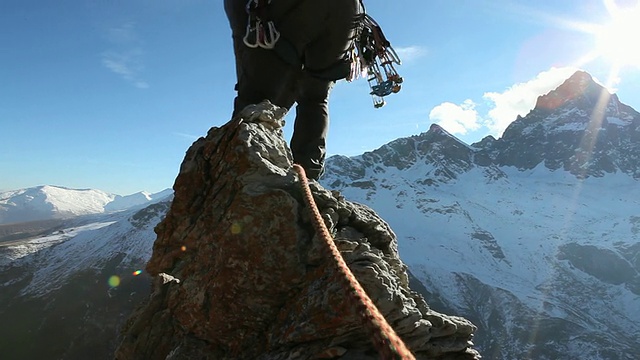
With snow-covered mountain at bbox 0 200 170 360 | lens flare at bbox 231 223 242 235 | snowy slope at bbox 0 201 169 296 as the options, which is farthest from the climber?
snowy slope at bbox 0 201 169 296

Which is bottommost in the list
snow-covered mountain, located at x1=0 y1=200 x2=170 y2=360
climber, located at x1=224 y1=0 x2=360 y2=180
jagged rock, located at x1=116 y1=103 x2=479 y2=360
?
snow-covered mountain, located at x1=0 y1=200 x2=170 y2=360

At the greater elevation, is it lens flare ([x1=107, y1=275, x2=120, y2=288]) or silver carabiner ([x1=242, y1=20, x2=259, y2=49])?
silver carabiner ([x1=242, y1=20, x2=259, y2=49])

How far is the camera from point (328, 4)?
521cm

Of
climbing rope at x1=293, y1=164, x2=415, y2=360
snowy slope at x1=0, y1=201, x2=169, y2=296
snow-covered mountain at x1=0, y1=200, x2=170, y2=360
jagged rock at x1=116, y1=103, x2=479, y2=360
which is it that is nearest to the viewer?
climbing rope at x1=293, y1=164, x2=415, y2=360

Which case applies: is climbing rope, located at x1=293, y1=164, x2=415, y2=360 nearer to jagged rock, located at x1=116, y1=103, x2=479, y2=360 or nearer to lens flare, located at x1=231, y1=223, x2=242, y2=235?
jagged rock, located at x1=116, y1=103, x2=479, y2=360

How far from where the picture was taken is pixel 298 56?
5.44m

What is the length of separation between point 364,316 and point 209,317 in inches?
99.2

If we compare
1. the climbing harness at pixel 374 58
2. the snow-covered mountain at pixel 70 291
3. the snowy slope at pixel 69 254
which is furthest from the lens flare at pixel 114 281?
the climbing harness at pixel 374 58

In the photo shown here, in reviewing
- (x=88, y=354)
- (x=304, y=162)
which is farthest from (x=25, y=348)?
(x=304, y=162)

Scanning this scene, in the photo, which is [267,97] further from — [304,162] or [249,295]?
[249,295]

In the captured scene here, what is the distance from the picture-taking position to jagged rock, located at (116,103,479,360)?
12.4 feet

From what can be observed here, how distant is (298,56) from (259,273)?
9.38ft

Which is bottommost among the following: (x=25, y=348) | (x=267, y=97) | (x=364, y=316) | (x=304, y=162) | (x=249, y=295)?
(x=25, y=348)

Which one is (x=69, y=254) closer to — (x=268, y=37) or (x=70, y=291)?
(x=70, y=291)
